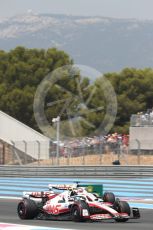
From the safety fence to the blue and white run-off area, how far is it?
1.18 feet

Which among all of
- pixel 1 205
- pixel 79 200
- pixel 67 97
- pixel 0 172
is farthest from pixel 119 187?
pixel 67 97

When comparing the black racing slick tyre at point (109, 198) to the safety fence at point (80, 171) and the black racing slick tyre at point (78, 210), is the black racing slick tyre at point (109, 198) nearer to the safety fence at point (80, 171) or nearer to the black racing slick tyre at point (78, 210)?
the black racing slick tyre at point (78, 210)

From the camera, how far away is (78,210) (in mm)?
12969

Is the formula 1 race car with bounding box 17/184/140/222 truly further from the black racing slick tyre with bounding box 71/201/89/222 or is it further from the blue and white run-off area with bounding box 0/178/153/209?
the blue and white run-off area with bounding box 0/178/153/209

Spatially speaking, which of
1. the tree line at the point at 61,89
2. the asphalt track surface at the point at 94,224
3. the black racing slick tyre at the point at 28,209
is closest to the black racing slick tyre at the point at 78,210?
the asphalt track surface at the point at 94,224

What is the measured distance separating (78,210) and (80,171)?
16.1 m

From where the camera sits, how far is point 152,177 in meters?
26.9

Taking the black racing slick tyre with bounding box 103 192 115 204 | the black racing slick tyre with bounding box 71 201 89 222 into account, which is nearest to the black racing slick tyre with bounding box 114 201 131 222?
the black racing slick tyre with bounding box 103 192 115 204

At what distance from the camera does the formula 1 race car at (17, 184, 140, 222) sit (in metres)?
12.9

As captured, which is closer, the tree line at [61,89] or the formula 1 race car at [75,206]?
the formula 1 race car at [75,206]

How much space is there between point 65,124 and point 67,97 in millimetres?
12685

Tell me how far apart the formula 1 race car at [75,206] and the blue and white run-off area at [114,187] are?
472cm

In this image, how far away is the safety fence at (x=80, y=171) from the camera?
27178 mm

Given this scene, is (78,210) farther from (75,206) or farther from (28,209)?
(28,209)
